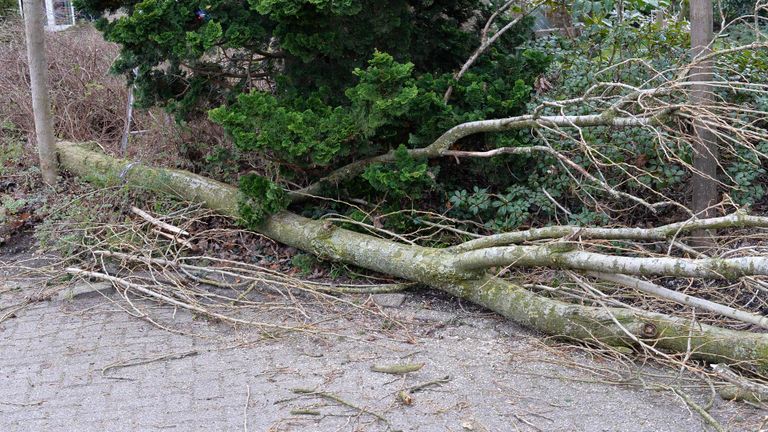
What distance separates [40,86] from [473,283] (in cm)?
513

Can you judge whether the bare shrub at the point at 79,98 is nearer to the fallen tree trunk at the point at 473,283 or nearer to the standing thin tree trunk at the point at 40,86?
the standing thin tree trunk at the point at 40,86

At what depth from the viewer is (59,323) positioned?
534 centimetres

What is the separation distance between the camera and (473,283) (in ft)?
17.4

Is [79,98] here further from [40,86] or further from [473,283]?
[473,283]

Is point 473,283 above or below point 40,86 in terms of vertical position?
below

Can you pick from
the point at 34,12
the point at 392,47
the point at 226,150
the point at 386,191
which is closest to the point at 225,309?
the point at 386,191

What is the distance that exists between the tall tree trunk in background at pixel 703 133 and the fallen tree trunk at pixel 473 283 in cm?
146

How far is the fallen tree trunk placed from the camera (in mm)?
4363

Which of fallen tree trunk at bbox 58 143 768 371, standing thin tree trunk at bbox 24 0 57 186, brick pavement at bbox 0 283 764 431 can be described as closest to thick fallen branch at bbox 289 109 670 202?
fallen tree trunk at bbox 58 143 768 371

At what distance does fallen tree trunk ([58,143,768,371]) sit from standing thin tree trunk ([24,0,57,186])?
92 centimetres

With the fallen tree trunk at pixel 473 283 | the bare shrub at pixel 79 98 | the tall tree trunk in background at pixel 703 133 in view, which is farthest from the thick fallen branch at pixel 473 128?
the bare shrub at pixel 79 98

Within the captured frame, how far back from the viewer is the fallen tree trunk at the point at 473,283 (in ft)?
14.3

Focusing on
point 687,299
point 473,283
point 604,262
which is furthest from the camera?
point 473,283

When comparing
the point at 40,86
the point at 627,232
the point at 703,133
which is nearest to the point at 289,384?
the point at 627,232
